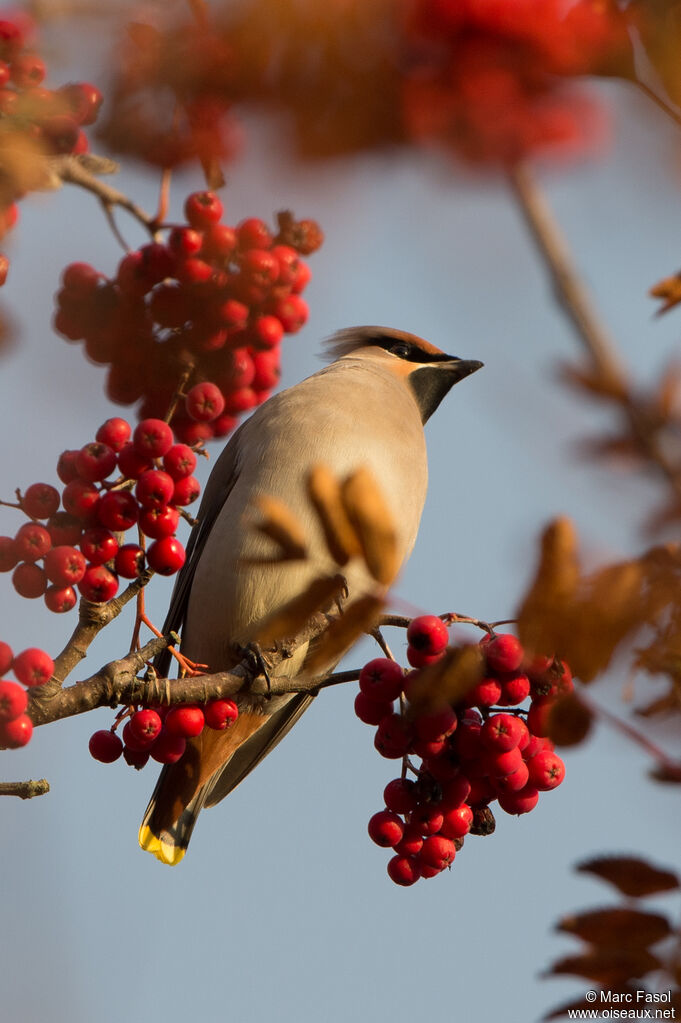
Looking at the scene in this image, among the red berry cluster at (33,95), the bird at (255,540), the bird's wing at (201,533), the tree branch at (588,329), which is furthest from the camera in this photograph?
the bird's wing at (201,533)

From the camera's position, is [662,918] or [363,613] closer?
[662,918]

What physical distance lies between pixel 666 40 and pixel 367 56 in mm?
284

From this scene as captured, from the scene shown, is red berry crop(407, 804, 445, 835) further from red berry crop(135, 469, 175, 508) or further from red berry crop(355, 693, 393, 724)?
red berry crop(135, 469, 175, 508)


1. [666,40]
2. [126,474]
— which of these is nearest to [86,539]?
[126,474]

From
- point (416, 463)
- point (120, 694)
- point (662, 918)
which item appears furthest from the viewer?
point (416, 463)

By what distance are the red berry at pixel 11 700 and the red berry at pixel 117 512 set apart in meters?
0.43

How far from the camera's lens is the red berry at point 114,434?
2.63m

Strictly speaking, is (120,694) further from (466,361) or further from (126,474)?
(466,361)

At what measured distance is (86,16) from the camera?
154 cm

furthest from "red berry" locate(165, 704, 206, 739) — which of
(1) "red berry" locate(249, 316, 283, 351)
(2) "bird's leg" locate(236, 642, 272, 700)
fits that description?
(1) "red berry" locate(249, 316, 283, 351)

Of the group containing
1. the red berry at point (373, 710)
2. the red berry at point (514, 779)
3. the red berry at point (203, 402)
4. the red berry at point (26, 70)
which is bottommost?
the red berry at point (514, 779)

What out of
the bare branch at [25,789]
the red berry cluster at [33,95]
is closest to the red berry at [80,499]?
the red berry cluster at [33,95]

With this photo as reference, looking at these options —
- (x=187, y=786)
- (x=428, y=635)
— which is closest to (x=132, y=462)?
(x=428, y=635)

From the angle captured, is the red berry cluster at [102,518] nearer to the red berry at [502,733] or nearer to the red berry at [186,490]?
the red berry at [186,490]
